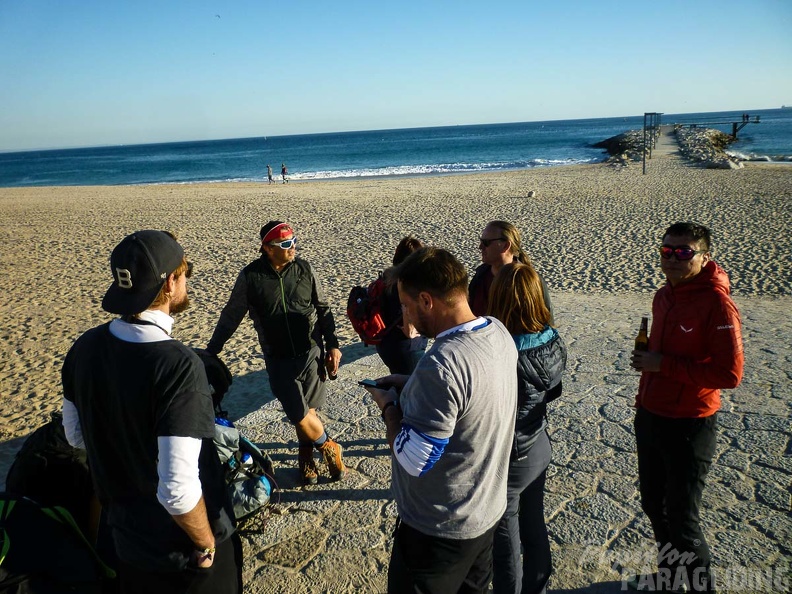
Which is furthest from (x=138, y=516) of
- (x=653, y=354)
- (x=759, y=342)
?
(x=759, y=342)

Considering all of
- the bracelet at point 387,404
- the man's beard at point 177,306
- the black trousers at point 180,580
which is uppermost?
the man's beard at point 177,306

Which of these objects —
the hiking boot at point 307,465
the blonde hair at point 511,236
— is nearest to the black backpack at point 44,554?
the hiking boot at point 307,465

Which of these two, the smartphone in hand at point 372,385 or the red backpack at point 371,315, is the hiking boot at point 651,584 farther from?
the red backpack at point 371,315

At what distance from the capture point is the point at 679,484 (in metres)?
2.65

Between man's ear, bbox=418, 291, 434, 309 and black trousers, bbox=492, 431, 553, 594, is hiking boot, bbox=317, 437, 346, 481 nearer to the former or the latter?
black trousers, bbox=492, 431, 553, 594

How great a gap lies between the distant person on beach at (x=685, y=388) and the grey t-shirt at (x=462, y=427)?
114 centimetres

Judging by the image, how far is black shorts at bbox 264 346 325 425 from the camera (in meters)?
3.84

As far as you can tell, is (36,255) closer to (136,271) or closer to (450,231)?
(450,231)

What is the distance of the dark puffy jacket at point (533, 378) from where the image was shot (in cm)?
250

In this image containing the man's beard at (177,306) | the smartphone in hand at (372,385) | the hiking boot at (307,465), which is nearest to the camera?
the man's beard at (177,306)

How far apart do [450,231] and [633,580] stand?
1314 centimetres

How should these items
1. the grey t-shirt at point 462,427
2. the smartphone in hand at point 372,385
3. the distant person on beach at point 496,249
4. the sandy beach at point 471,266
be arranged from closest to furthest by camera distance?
the grey t-shirt at point 462,427, the smartphone in hand at point 372,385, the sandy beach at point 471,266, the distant person on beach at point 496,249

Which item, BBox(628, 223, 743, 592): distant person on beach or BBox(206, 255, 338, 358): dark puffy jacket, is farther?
BBox(206, 255, 338, 358): dark puffy jacket

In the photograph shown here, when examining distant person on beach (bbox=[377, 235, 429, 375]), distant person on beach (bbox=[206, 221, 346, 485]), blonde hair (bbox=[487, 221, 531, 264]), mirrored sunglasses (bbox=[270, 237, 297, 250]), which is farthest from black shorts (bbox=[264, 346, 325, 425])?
blonde hair (bbox=[487, 221, 531, 264])
